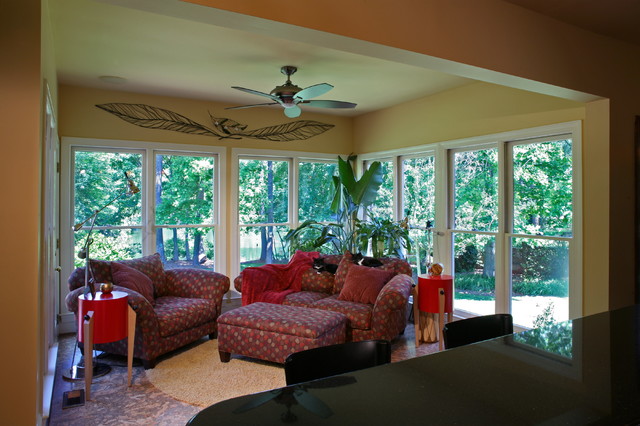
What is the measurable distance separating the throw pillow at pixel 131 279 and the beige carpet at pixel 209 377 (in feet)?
2.14

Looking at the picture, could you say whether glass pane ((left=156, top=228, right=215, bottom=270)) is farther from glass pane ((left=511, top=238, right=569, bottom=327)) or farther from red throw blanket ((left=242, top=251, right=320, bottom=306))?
glass pane ((left=511, top=238, right=569, bottom=327))

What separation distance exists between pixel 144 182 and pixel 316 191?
7.82ft

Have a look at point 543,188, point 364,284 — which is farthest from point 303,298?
point 543,188

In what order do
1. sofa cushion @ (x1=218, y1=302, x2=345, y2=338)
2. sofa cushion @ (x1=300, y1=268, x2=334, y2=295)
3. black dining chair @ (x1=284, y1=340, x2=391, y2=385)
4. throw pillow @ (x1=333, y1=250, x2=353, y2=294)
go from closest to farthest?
black dining chair @ (x1=284, y1=340, x2=391, y2=385)
sofa cushion @ (x1=218, y1=302, x2=345, y2=338)
throw pillow @ (x1=333, y1=250, x2=353, y2=294)
sofa cushion @ (x1=300, y1=268, x2=334, y2=295)

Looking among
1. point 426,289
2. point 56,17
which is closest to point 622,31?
point 426,289

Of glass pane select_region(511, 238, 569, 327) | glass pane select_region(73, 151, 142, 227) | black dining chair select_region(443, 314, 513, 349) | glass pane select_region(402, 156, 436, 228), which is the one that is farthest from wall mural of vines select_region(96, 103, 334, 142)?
black dining chair select_region(443, 314, 513, 349)

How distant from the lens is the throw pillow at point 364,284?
407 centimetres

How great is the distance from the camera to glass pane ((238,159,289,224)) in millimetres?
5723

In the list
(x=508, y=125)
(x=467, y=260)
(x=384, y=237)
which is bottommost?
(x=467, y=260)

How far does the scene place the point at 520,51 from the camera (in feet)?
8.78

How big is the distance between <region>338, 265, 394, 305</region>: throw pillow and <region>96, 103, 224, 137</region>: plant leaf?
267 centimetres

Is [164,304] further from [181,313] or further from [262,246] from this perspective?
[262,246]

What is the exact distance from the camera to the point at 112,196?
496 cm

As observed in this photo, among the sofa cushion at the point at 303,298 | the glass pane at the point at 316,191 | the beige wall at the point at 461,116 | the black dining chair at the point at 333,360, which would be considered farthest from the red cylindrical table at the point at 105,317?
the beige wall at the point at 461,116
